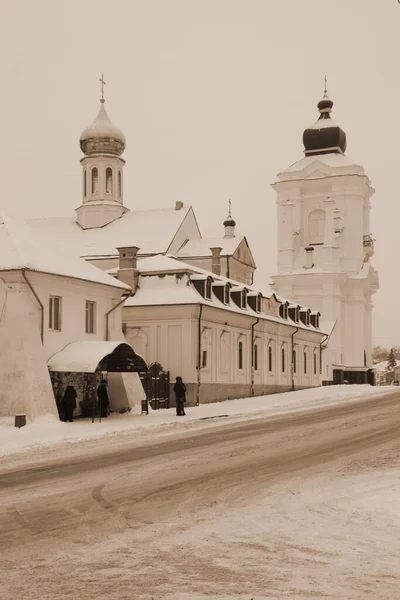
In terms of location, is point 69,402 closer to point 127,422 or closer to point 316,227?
point 127,422

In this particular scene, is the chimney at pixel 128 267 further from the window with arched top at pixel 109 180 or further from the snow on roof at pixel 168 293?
the window with arched top at pixel 109 180

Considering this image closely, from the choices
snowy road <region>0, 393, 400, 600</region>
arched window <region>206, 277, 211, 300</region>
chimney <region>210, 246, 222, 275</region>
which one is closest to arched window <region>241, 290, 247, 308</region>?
arched window <region>206, 277, 211, 300</region>

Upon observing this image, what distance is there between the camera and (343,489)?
44.0 feet

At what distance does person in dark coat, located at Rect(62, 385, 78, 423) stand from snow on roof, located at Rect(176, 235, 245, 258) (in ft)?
102

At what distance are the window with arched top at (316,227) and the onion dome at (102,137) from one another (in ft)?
96.8

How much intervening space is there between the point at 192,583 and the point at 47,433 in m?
16.6

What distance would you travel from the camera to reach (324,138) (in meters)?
87.3

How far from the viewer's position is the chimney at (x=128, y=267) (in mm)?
39656

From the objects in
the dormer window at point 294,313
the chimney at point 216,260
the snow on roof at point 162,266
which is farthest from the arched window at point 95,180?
the snow on roof at point 162,266

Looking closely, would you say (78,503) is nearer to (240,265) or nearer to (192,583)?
(192,583)

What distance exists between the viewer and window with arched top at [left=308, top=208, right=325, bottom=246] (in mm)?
85750

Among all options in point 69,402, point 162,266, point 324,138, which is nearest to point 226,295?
point 162,266

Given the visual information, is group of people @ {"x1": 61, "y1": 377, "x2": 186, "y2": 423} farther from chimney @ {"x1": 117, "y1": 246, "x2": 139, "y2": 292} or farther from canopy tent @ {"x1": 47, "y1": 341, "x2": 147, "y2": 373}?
chimney @ {"x1": 117, "y1": 246, "x2": 139, "y2": 292}

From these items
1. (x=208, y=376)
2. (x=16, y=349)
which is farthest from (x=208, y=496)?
(x=208, y=376)
